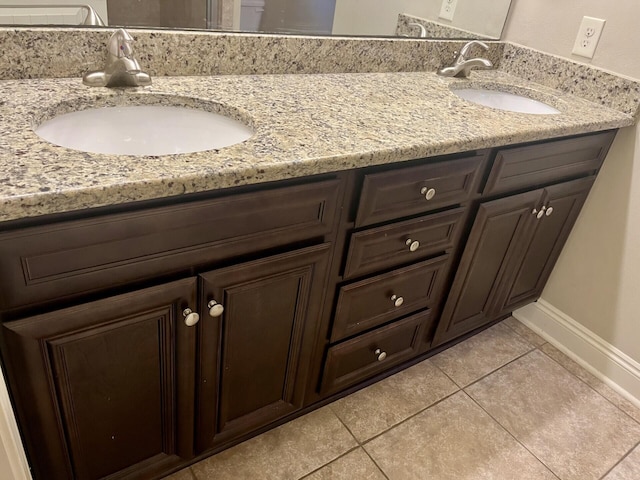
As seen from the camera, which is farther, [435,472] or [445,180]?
[435,472]

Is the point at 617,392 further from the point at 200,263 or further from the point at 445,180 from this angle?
the point at 200,263

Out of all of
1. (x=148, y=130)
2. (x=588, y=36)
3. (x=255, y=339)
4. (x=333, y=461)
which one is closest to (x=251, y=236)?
(x=255, y=339)

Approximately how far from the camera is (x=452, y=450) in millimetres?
1362

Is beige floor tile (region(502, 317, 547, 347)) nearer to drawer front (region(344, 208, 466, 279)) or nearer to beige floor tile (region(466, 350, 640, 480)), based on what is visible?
beige floor tile (region(466, 350, 640, 480))

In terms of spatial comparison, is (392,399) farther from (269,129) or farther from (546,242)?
(269,129)

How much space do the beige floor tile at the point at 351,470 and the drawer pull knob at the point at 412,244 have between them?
1.92 feet

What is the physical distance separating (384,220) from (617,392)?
3.91 feet

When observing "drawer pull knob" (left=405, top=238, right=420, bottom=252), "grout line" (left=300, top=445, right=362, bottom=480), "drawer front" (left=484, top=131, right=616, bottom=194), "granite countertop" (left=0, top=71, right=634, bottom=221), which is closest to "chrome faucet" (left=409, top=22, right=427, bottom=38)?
"granite countertop" (left=0, top=71, right=634, bottom=221)

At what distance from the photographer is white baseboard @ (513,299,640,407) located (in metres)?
1.63

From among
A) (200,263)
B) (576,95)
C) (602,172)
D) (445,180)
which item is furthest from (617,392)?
(200,263)

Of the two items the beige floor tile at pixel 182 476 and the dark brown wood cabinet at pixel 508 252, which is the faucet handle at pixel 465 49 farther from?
the beige floor tile at pixel 182 476

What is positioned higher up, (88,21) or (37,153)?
(88,21)

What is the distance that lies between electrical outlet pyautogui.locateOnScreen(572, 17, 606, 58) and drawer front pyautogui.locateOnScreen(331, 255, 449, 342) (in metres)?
0.84

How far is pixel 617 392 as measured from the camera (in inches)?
65.2
